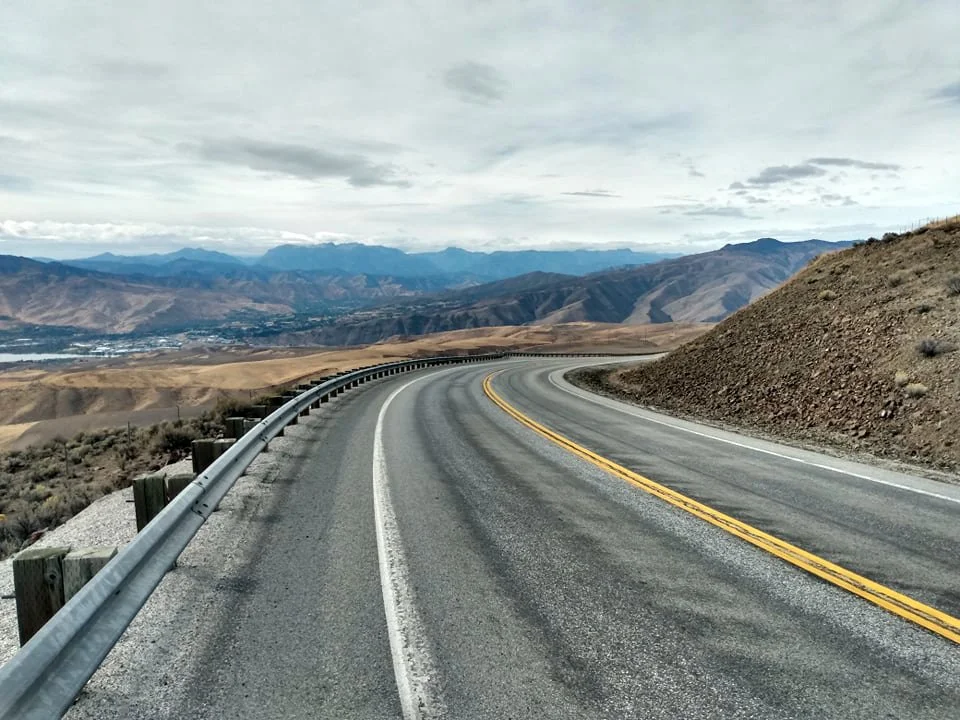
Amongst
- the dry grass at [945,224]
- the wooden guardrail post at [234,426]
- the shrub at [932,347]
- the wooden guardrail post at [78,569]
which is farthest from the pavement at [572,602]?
the dry grass at [945,224]

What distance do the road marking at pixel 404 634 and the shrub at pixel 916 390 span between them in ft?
40.7

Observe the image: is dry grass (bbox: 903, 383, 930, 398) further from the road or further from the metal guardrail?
the metal guardrail

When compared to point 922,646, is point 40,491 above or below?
below

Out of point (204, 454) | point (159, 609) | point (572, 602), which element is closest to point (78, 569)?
point (159, 609)

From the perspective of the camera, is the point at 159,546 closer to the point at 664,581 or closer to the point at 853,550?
the point at 664,581

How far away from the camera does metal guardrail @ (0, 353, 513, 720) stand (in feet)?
9.73

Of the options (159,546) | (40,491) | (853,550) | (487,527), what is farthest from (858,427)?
(40,491)

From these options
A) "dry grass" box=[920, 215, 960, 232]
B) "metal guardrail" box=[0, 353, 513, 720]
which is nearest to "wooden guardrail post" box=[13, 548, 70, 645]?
"metal guardrail" box=[0, 353, 513, 720]

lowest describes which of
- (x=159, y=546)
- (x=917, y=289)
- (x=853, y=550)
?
(x=853, y=550)

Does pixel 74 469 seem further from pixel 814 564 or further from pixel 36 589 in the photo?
pixel 814 564

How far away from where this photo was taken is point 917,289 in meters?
19.1

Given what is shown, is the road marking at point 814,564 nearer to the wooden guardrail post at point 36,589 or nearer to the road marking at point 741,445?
the road marking at point 741,445

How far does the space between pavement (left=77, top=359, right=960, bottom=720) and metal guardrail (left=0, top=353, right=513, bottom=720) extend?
1.75 feet

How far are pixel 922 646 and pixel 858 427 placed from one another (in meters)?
11.4
